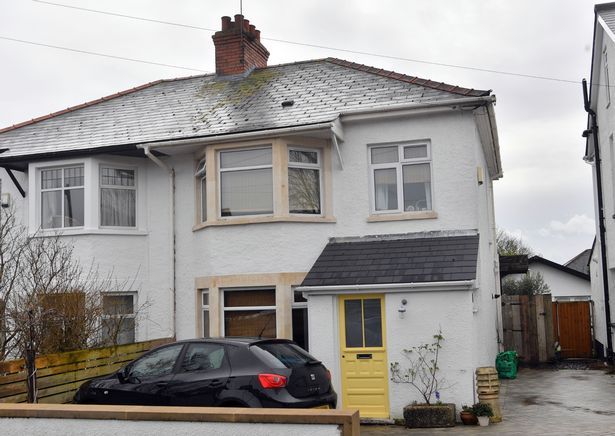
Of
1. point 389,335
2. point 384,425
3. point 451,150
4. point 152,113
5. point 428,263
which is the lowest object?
point 384,425

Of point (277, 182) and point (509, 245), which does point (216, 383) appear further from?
point (509, 245)

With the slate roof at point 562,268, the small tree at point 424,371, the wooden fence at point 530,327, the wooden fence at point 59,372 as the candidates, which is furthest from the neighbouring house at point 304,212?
the slate roof at point 562,268

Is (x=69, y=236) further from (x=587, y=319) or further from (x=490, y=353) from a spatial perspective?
(x=587, y=319)

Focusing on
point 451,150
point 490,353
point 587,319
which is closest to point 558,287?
point 587,319

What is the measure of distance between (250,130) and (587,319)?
592 inches

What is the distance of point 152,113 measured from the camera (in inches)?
712

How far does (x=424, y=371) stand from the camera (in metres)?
12.9

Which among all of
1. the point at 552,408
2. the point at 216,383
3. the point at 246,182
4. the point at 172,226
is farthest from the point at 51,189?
the point at 552,408

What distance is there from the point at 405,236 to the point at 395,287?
1.90m

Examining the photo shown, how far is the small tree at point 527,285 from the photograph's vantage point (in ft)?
128

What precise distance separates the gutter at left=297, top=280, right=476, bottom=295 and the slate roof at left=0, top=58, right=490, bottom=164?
3.47 m

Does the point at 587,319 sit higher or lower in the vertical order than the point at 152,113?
lower

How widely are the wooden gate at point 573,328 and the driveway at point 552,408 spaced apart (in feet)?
17.4

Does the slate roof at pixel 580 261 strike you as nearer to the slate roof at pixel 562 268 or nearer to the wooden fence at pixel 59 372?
the slate roof at pixel 562 268
